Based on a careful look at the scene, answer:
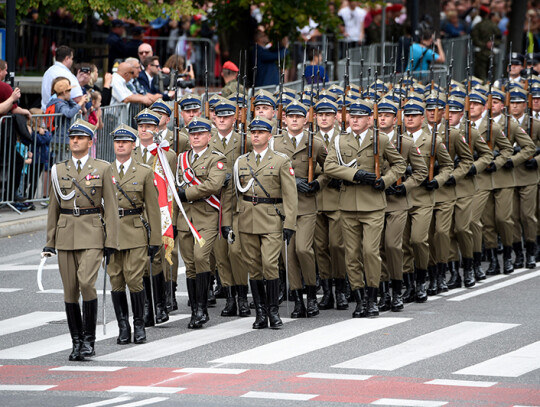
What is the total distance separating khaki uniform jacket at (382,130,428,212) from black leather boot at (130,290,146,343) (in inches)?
136

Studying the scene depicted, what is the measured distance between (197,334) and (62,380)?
243 centimetres

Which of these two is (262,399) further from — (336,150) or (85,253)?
(336,150)

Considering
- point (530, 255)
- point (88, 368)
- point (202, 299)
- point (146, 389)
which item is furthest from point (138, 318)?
point (530, 255)

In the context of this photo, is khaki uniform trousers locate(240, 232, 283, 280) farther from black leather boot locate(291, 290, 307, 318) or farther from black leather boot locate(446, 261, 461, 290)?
black leather boot locate(446, 261, 461, 290)

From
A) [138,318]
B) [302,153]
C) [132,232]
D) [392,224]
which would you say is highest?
[302,153]

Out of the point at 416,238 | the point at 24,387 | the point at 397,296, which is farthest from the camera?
the point at 416,238

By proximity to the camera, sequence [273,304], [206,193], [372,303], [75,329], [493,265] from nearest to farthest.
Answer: [75,329] < [273,304] < [206,193] < [372,303] < [493,265]

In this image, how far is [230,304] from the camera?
15148 millimetres

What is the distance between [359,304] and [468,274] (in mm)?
2622

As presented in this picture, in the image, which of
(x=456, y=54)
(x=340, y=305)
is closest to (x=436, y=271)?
(x=340, y=305)

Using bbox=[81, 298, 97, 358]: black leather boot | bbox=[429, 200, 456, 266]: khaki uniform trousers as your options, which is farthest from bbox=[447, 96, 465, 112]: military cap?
bbox=[81, 298, 97, 358]: black leather boot

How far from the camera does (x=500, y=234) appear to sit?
18.6 m

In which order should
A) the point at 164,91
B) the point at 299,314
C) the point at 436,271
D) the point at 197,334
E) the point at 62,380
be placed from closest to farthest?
the point at 62,380, the point at 197,334, the point at 299,314, the point at 436,271, the point at 164,91

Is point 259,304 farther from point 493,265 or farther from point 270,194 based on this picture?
point 493,265
